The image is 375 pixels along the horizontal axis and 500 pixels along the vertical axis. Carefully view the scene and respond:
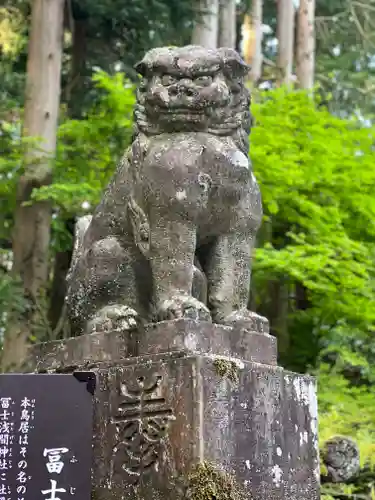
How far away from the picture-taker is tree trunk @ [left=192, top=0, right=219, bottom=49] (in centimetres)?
961

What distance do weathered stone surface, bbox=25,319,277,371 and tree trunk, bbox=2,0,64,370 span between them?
16.3 feet

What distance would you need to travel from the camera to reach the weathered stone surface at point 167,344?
2633mm

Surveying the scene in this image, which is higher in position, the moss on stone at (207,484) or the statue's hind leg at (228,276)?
the statue's hind leg at (228,276)

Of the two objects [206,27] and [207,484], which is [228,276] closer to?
[207,484]

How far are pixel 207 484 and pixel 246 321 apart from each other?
2.40 feet

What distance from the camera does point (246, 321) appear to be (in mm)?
2879

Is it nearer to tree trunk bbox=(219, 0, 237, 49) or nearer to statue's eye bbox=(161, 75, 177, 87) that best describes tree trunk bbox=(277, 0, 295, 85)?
tree trunk bbox=(219, 0, 237, 49)

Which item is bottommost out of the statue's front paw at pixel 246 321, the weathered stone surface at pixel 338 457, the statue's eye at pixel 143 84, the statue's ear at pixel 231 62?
the weathered stone surface at pixel 338 457

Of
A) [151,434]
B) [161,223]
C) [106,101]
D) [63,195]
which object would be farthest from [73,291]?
[106,101]

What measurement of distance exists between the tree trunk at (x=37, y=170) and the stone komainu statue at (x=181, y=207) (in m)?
5.04

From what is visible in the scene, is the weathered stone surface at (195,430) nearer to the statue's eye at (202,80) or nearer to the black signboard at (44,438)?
the black signboard at (44,438)

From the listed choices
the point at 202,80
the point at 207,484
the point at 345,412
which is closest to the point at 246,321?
the point at 207,484

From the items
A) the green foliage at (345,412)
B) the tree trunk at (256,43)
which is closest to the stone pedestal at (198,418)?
the green foliage at (345,412)

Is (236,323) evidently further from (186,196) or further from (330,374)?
(330,374)
